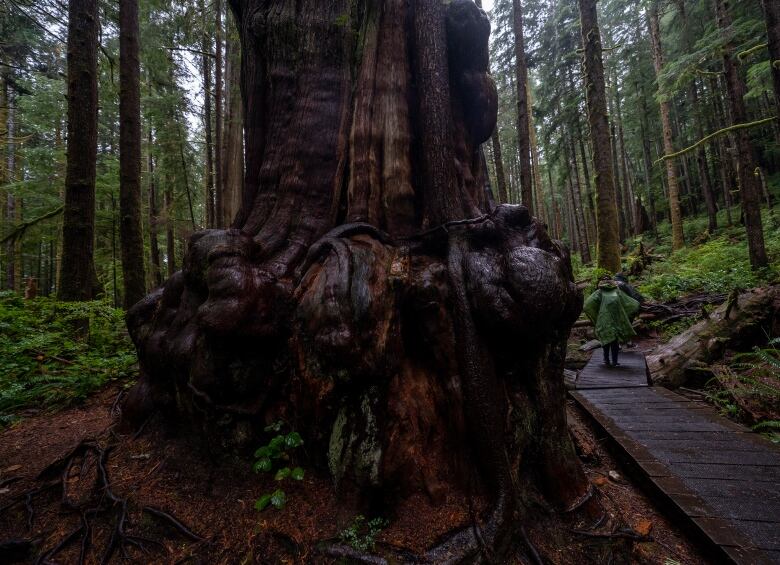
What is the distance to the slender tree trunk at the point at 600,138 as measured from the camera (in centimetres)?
1018

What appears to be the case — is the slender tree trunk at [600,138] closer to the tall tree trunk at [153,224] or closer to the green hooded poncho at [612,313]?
the green hooded poncho at [612,313]

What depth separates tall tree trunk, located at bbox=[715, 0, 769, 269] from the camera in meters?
10.4

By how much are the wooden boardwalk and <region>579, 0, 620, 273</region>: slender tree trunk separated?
590 centimetres

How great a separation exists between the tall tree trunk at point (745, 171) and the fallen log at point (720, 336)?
5.60 m

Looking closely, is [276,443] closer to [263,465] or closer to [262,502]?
[263,465]

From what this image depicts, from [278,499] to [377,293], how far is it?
4.61 ft

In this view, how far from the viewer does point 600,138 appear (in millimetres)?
10250

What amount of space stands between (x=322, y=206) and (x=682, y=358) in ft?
21.2

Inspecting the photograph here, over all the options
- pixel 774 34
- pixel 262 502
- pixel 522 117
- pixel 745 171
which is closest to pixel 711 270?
pixel 745 171

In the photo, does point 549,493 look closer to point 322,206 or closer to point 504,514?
point 504,514

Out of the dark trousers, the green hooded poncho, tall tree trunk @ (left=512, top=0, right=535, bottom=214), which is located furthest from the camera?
tall tree trunk @ (left=512, top=0, right=535, bottom=214)

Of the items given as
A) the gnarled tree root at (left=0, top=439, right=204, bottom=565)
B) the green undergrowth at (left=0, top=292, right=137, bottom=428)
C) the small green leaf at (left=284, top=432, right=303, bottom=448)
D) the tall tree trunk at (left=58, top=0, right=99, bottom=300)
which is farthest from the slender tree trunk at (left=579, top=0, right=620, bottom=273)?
the tall tree trunk at (left=58, top=0, right=99, bottom=300)

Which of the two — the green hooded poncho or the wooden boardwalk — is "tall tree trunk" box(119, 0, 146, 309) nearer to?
the wooden boardwalk

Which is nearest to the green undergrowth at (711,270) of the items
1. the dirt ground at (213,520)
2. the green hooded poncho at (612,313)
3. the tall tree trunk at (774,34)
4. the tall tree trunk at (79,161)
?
the green hooded poncho at (612,313)
